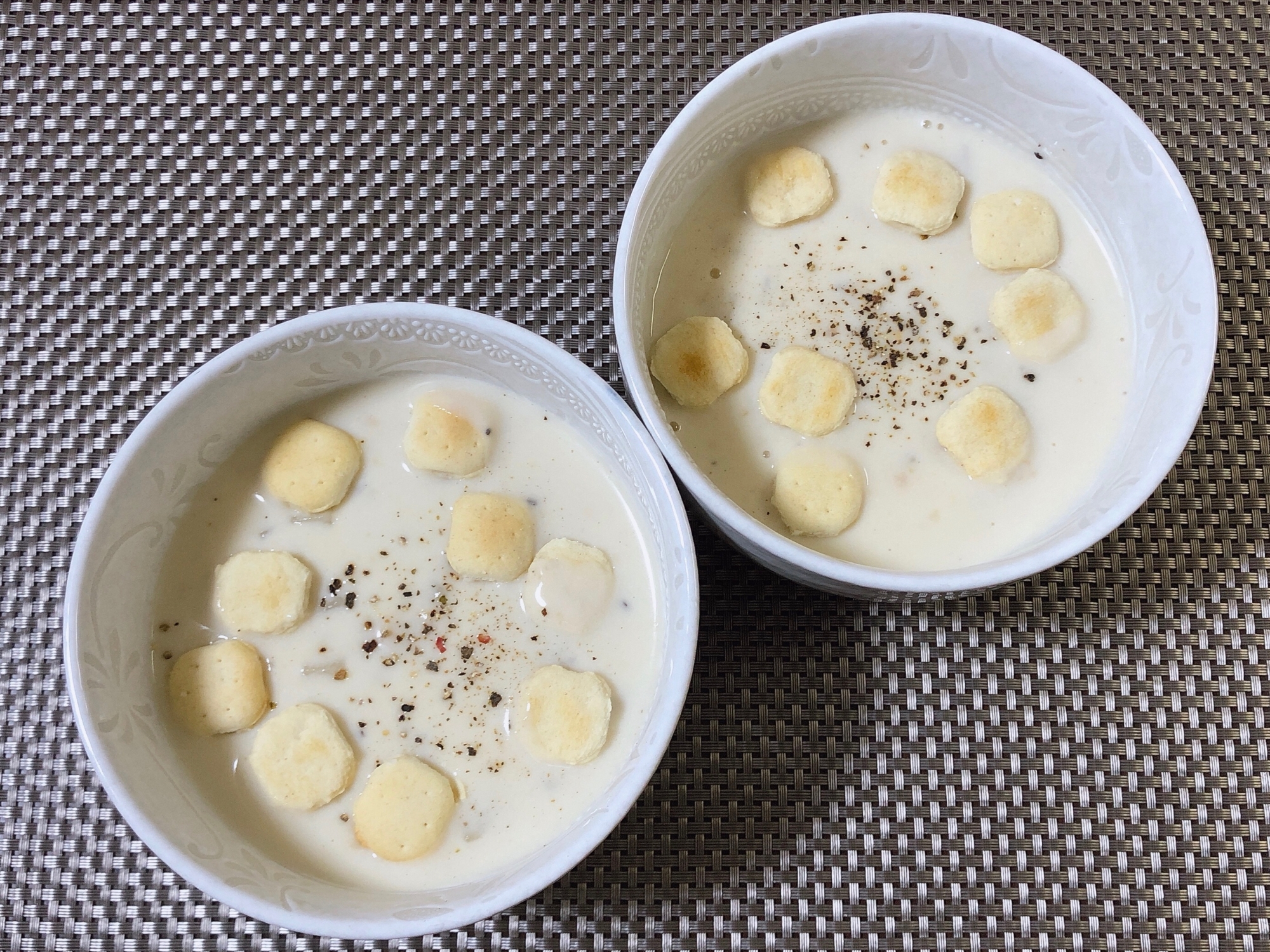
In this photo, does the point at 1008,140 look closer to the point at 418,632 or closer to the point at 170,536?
the point at 418,632

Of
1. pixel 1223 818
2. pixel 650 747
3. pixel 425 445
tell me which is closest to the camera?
pixel 650 747

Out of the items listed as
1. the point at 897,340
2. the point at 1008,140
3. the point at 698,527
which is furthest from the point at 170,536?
the point at 1008,140

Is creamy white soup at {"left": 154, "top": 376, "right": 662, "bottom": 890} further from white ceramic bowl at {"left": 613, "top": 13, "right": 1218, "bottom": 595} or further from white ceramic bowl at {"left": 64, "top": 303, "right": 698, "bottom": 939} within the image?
white ceramic bowl at {"left": 613, "top": 13, "right": 1218, "bottom": 595}

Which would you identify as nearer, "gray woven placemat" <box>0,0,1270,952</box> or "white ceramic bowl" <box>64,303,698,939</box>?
"white ceramic bowl" <box>64,303,698,939</box>

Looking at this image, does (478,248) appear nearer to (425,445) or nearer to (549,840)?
(425,445)

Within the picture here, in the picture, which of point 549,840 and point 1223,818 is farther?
point 1223,818

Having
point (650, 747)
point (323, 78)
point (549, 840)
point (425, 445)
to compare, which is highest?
point (323, 78)

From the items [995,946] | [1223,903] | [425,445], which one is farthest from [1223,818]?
[425,445]

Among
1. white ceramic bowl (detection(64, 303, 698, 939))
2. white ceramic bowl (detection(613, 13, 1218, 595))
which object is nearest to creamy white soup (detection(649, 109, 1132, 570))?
white ceramic bowl (detection(613, 13, 1218, 595))
